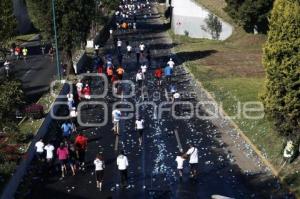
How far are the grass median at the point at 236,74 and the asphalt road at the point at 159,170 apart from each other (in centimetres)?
168

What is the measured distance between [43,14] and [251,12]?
81.9 ft

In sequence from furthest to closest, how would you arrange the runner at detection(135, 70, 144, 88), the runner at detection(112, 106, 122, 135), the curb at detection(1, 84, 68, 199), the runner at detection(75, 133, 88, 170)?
the runner at detection(135, 70, 144, 88)
the runner at detection(112, 106, 122, 135)
the runner at detection(75, 133, 88, 170)
the curb at detection(1, 84, 68, 199)

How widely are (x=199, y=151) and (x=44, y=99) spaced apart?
13335mm

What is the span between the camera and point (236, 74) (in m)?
43.4

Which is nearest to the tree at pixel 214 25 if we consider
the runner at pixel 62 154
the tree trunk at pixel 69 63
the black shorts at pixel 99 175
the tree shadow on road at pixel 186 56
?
the tree shadow on road at pixel 186 56

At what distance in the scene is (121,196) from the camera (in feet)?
67.8

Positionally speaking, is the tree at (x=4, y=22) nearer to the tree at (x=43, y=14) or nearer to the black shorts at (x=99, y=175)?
the tree at (x=43, y=14)

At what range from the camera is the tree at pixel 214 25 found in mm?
66938

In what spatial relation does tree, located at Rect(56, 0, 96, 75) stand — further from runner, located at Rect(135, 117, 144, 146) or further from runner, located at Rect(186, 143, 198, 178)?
runner, located at Rect(186, 143, 198, 178)

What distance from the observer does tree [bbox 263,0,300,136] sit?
21625 millimetres

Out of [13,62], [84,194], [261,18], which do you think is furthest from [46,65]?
[84,194]

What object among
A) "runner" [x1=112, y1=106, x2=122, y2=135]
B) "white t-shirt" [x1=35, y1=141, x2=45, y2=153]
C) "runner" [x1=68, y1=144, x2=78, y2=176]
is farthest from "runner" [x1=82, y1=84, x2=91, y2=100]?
"runner" [x1=68, y1=144, x2=78, y2=176]

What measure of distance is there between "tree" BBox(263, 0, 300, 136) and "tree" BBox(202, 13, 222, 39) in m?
44.8

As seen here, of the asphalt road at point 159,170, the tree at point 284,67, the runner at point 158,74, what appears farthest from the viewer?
the runner at point 158,74
